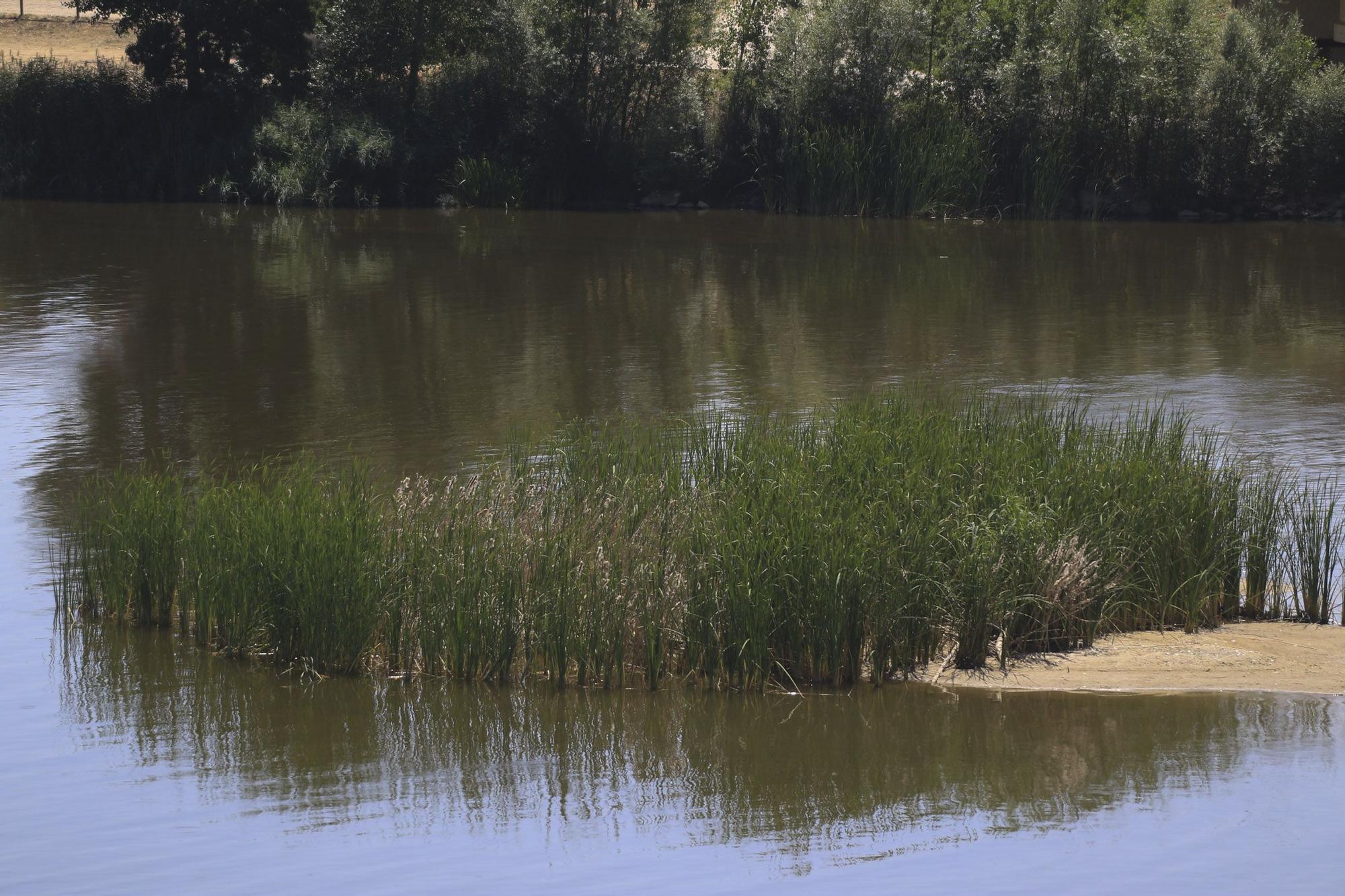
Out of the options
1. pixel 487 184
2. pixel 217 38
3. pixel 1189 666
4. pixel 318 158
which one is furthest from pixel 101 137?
pixel 1189 666

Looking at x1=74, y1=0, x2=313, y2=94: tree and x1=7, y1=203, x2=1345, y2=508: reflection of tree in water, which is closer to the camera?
x1=7, y1=203, x2=1345, y2=508: reflection of tree in water

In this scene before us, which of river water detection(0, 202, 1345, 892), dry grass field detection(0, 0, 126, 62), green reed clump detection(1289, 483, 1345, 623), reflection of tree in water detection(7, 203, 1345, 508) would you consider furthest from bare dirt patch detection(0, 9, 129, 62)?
green reed clump detection(1289, 483, 1345, 623)

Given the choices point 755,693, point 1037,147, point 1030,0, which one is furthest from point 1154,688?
point 1030,0

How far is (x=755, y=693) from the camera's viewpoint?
26.3 ft

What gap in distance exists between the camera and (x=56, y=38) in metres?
51.2

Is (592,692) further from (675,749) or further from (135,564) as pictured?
(135,564)

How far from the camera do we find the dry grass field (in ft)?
161

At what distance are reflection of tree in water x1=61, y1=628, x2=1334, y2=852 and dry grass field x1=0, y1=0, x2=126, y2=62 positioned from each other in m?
45.0

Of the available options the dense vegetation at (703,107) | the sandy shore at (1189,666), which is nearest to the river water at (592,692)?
the sandy shore at (1189,666)

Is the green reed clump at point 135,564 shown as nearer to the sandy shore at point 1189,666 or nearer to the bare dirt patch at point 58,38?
the sandy shore at point 1189,666

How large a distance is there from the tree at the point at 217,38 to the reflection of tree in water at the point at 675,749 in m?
32.4

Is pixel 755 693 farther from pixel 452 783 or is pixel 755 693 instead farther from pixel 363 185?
pixel 363 185

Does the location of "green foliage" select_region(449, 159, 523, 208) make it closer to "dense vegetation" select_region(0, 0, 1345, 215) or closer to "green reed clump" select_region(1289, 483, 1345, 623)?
"dense vegetation" select_region(0, 0, 1345, 215)

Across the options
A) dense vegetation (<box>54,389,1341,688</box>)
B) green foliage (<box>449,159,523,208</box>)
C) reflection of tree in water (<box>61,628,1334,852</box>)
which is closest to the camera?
reflection of tree in water (<box>61,628,1334,852</box>)
